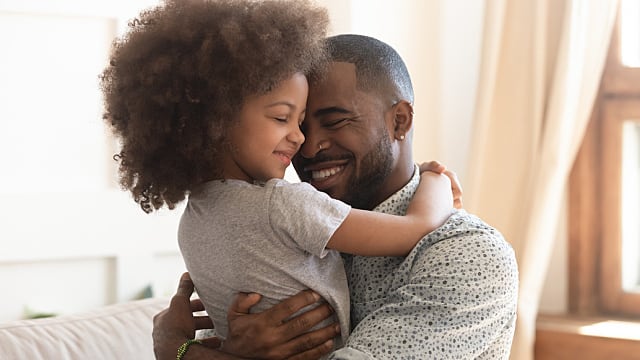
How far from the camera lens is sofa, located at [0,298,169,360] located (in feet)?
5.99

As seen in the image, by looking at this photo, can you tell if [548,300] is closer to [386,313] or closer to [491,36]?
[491,36]

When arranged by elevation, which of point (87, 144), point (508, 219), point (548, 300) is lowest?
point (548, 300)

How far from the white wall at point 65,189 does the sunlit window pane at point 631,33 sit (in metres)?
0.84

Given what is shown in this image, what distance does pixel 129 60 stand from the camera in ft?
4.77

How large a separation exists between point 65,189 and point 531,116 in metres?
1.37

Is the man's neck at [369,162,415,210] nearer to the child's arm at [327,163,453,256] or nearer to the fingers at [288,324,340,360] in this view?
the child's arm at [327,163,453,256]

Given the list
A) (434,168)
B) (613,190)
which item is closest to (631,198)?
(613,190)

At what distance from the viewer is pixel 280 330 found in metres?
1.46

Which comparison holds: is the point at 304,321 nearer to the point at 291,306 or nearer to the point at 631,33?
the point at 291,306

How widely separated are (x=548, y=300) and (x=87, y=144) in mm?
1500

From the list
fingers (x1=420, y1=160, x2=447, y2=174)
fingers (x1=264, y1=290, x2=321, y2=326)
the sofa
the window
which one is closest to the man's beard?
fingers (x1=420, y1=160, x2=447, y2=174)

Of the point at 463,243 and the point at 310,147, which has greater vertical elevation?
the point at 310,147

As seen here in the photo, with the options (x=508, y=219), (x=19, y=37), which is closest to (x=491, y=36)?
(x=508, y=219)

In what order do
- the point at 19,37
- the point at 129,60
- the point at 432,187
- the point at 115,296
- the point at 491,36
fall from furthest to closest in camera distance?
the point at 491,36
the point at 115,296
the point at 19,37
the point at 432,187
the point at 129,60
